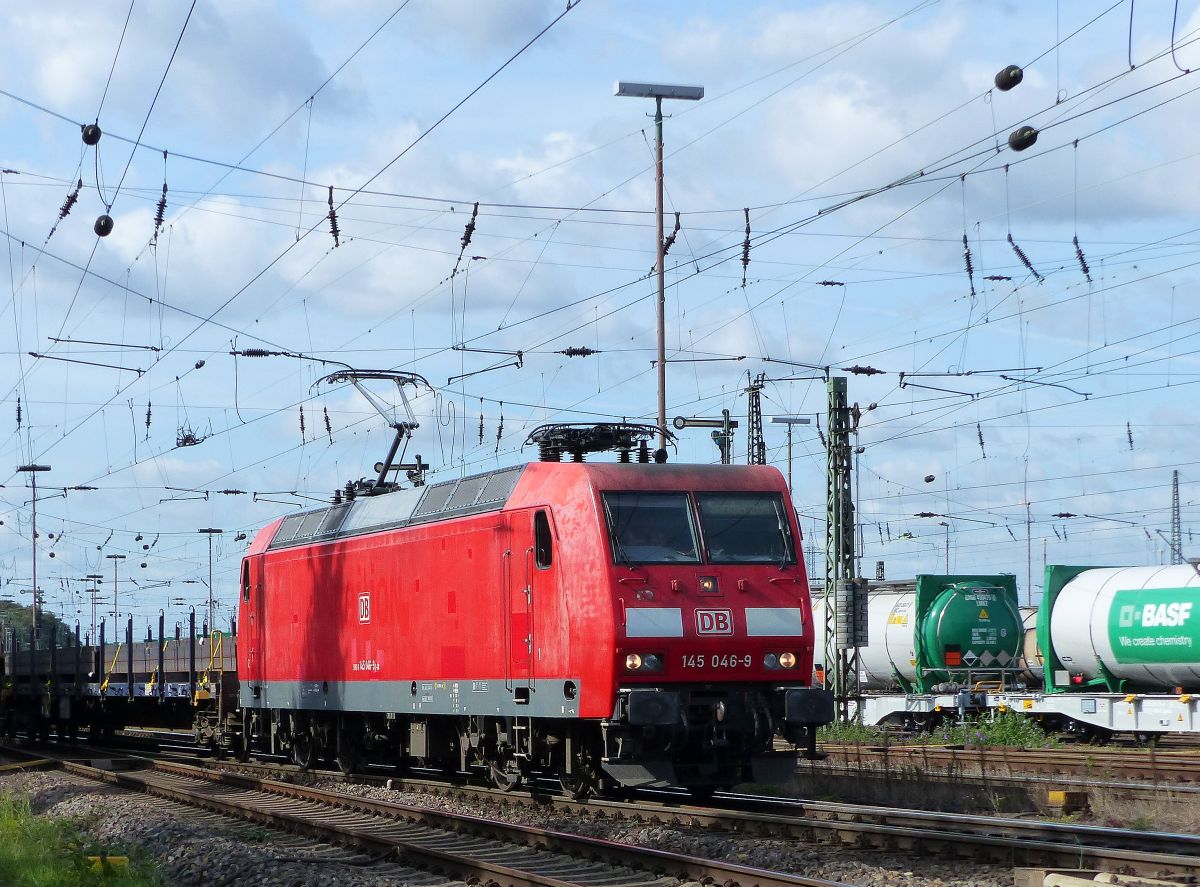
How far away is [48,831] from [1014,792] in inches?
423

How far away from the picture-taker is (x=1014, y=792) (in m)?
18.2

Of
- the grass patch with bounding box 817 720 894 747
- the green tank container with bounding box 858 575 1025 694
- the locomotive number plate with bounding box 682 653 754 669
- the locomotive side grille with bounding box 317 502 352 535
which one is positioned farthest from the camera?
the green tank container with bounding box 858 575 1025 694

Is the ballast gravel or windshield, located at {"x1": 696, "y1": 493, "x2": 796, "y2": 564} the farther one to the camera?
windshield, located at {"x1": 696, "y1": 493, "x2": 796, "y2": 564}

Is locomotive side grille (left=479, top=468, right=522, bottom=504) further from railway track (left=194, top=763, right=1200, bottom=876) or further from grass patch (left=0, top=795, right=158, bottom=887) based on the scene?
grass patch (left=0, top=795, right=158, bottom=887)

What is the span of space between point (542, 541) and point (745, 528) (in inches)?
88.1

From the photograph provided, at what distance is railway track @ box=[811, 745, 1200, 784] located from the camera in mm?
21203

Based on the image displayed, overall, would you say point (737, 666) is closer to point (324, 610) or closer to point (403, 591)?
point (403, 591)

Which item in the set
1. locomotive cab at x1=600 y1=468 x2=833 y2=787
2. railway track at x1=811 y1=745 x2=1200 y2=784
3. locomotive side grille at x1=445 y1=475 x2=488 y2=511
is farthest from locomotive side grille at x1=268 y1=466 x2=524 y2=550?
railway track at x1=811 y1=745 x2=1200 y2=784

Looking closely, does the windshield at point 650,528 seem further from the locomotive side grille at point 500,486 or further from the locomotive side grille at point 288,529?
the locomotive side grille at point 288,529

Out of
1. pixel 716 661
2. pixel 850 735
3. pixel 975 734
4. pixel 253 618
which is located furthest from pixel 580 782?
pixel 975 734

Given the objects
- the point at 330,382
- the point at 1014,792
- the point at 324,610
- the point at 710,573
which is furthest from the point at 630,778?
the point at 330,382

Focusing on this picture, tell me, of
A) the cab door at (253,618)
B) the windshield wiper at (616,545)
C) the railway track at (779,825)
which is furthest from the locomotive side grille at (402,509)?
the railway track at (779,825)

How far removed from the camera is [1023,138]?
18.0 meters

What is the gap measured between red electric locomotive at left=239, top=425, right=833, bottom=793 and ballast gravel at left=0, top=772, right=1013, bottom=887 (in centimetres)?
77
